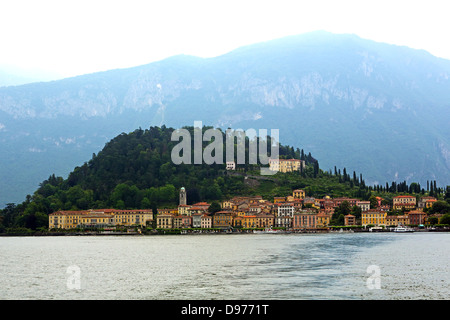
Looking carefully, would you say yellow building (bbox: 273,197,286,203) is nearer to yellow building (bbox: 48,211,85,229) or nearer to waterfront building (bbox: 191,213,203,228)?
waterfront building (bbox: 191,213,203,228)

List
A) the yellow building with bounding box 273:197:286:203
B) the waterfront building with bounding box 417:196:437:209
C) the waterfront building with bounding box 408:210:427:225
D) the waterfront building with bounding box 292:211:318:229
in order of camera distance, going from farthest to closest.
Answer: the yellow building with bounding box 273:197:286:203
the waterfront building with bounding box 417:196:437:209
the waterfront building with bounding box 292:211:318:229
the waterfront building with bounding box 408:210:427:225

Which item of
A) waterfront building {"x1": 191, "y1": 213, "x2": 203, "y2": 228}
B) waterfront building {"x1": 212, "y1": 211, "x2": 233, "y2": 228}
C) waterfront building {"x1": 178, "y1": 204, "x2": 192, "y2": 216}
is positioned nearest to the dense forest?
waterfront building {"x1": 178, "y1": 204, "x2": 192, "y2": 216}

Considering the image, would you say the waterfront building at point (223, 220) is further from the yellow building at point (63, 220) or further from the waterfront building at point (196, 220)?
the yellow building at point (63, 220)

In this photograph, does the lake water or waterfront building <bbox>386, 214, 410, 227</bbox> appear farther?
waterfront building <bbox>386, 214, 410, 227</bbox>

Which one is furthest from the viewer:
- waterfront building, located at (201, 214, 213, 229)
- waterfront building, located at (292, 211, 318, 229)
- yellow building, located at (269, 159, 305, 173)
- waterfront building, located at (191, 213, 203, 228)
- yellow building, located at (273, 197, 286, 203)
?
yellow building, located at (269, 159, 305, 173)

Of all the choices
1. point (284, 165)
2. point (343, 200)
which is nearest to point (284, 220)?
point (343, 200)

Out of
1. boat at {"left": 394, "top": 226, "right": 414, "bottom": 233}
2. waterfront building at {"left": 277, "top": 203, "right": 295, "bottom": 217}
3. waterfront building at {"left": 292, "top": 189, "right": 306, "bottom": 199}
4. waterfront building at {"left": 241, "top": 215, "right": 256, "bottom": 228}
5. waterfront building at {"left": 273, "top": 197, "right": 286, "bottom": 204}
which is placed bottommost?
boat at {"left": 394, "top": 226, "right": 414, "bottom": 233}

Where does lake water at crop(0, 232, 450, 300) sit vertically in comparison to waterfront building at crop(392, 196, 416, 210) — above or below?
below
